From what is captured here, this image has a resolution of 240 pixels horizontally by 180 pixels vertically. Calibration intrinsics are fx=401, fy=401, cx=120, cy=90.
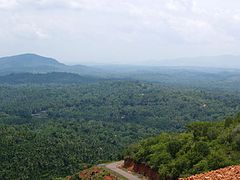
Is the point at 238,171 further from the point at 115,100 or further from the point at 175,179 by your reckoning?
the point at 115,100

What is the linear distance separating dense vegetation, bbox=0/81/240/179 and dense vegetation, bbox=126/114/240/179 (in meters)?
23.0

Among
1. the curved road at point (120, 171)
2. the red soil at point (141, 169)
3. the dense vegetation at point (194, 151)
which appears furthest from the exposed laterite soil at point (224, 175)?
the curved road at point (120, 171)

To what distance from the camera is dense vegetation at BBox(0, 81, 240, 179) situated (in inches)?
3204

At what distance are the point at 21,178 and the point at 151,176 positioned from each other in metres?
35.4

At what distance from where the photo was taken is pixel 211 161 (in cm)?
3925

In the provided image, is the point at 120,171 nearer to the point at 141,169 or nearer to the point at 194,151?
the point at 141,169

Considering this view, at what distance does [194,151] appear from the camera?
43.5m

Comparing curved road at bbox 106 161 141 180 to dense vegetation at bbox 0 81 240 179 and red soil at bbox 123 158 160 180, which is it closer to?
red soil at bbox 123 158 160 180

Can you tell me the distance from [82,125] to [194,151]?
89.5 metres

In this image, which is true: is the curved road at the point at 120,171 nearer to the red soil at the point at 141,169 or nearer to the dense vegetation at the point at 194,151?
the red soil at the point at 141,169

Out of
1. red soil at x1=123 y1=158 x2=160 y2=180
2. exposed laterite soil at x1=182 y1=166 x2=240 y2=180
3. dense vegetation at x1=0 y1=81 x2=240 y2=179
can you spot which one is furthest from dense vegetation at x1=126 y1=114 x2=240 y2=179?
dense vegetation at x1=0 y1=81 x2=240 y2=179

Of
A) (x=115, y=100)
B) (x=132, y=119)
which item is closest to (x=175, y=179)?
(x=132, y=119)

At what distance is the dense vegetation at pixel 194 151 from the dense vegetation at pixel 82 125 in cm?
2298

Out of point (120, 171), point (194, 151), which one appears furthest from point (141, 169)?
point (194, 151)
